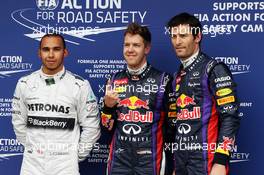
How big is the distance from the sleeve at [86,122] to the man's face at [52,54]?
235 millimetres

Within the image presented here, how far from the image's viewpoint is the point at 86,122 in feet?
9.31

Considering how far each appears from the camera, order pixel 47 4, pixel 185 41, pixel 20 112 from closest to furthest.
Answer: pixel 185 41
pixel 20 112
pixel 47 4

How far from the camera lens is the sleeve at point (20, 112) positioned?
2914mm

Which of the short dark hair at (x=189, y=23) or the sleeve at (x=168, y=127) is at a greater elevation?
the short dark hair at (x=189, y=23)

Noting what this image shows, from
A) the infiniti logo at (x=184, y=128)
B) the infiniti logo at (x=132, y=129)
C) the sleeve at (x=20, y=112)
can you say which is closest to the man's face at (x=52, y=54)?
the sleeve at (x=20, y=112)

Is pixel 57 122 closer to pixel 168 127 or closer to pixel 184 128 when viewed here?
pixel 168 127

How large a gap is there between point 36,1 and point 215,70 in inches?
68.9

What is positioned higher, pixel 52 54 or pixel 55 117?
pixel 52 54

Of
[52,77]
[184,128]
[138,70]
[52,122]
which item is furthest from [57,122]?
[184,128]

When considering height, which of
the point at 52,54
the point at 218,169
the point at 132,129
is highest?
the point at 52,54

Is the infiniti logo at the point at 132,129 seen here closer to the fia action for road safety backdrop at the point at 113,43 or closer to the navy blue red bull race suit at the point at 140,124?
the navy blue red bull race suit at the point at 140,124

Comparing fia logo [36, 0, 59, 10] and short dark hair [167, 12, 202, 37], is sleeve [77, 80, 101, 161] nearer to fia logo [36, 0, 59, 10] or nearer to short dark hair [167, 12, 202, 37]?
short dark hair [167, 12, 202, 37]

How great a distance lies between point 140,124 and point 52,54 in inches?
30.4

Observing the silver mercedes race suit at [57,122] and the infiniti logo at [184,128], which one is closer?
the infiniti logo at [184,128]
